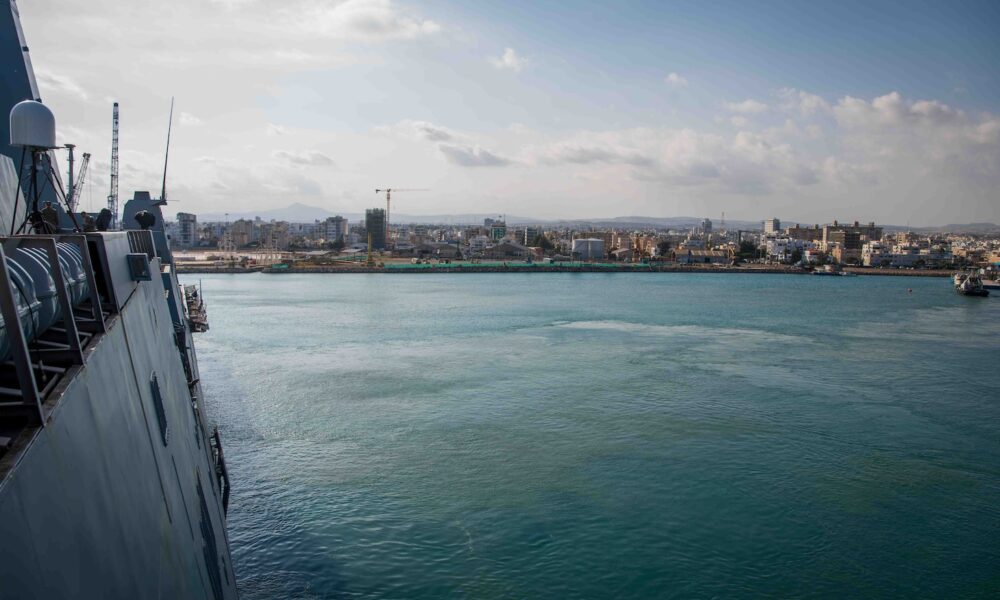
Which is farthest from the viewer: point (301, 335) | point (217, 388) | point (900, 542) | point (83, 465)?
point (301, 335)

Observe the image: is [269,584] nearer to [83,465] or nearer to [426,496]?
[426,496]

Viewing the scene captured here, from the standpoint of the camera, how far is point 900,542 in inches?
319

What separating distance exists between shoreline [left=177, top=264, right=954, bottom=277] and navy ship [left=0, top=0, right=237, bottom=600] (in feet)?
176

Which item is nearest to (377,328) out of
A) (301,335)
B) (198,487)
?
(301,335)

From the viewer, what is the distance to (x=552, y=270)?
6372 centimetres

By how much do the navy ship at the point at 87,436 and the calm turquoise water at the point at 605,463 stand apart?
12.4 feet

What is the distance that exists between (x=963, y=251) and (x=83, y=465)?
101 m

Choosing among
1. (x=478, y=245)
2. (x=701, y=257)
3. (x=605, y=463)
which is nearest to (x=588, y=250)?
(x=701, y=257)

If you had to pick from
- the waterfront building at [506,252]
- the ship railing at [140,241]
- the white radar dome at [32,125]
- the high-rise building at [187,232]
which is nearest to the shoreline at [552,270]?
the waterfront building at [506,252]

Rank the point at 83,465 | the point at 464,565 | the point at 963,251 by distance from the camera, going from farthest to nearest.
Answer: the point at 963,251 < the point at 464,565 < the point at 83,465

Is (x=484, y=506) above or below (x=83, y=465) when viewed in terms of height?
below

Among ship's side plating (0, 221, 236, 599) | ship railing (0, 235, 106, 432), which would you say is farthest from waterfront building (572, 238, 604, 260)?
ship railing (0, 235, 106, 432)

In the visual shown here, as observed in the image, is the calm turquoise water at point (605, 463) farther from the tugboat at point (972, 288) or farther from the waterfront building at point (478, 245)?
the waterfront building at point (478, 245)

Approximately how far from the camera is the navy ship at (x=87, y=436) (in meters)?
1.41
